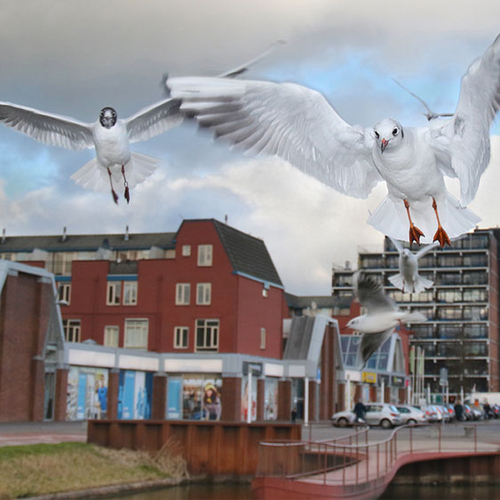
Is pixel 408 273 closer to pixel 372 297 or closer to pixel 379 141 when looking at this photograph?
pixel 379 141

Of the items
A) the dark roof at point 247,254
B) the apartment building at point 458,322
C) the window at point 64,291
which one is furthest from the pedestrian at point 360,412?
the apartment building at point 458,322

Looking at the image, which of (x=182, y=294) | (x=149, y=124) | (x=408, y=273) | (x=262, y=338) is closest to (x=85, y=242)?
(x=182, y=294)

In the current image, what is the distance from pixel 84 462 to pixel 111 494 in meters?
1.58

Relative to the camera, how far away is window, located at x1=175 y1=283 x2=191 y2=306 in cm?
5416

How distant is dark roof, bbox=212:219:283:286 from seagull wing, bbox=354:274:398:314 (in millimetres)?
41659

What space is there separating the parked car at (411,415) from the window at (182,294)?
14133 mm

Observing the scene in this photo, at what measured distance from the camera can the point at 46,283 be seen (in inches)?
1667

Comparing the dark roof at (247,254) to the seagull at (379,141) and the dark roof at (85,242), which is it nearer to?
the dark roof at (85,242)

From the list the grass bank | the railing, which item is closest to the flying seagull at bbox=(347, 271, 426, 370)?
the railing

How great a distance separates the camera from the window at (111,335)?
178 feet

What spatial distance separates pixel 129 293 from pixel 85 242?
39.1ft

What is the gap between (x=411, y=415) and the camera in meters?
49.7

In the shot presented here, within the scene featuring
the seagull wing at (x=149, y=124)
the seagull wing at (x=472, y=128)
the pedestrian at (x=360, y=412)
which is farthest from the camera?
the pedestrian at (x=360, y=412)

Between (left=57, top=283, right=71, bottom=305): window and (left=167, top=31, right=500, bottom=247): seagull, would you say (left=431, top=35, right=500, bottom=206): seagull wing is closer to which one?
(left=167, top=31, right=500, bottom=247): seagull
